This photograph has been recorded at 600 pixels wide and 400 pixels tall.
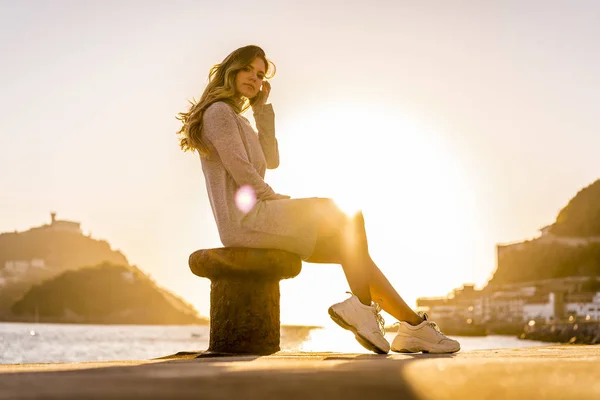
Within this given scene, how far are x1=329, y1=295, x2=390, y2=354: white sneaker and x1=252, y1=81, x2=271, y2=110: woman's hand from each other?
168 cm

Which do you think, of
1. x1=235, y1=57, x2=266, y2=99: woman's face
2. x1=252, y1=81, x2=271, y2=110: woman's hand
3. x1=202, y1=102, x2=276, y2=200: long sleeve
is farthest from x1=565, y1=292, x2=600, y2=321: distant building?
x1=202, y1=102, x2=276, y2=200: long sleeve

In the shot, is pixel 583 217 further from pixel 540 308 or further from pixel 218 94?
pixel 218 94

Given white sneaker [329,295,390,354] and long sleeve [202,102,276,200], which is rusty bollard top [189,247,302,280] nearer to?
long sleeve [202,102,276,200]

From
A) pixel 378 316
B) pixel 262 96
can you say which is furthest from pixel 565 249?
pixel 378 316

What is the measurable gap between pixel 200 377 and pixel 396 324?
2981 millimetres

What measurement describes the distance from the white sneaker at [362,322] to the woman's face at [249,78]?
165cm

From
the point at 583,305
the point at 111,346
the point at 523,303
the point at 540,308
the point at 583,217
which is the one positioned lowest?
the point at 111,346

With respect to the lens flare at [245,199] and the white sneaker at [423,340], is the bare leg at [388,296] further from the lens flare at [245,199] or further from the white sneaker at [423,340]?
the lens flare at [245,199]

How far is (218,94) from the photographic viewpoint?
532 centimetres

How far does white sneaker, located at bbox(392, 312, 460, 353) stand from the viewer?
4918 millimetres

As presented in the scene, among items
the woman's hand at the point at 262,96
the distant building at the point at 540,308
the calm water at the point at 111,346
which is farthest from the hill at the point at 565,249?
the woman's hand at the point at 262,96

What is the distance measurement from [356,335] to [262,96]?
198 cm

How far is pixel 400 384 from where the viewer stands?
211 centimetres

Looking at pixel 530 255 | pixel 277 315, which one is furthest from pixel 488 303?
pixel 277 315
